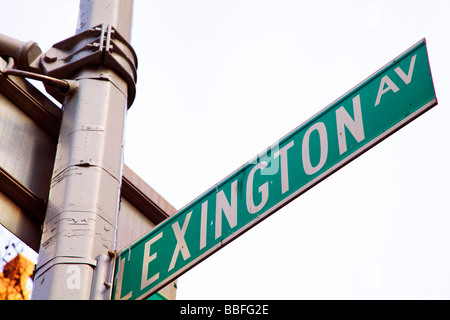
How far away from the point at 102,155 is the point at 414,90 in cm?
175

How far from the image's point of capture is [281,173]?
3889 millimetres

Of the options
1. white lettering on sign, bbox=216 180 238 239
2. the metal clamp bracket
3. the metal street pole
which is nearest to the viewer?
white lettering on sign, bbox=216 180 238 239

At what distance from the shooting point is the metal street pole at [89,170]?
13.0 feet

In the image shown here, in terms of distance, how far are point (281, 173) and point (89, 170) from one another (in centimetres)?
110

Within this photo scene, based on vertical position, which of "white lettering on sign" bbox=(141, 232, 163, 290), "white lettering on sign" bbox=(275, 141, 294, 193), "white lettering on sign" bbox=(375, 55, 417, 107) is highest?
"white lettering on sign" bbox=(375, 55, 417, 107)

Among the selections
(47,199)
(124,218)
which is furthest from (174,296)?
(47,199)

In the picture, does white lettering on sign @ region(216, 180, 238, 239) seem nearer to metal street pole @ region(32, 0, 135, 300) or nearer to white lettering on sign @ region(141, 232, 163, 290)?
white lettering on sign @ region(141, 232, 163, 290)

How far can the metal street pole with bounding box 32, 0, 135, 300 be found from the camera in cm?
397

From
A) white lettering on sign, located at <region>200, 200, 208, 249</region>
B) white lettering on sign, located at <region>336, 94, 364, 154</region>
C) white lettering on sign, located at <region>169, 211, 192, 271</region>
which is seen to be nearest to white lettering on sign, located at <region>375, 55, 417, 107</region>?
white lettering on sign, located at <region>336, 94, 364, 154</region>

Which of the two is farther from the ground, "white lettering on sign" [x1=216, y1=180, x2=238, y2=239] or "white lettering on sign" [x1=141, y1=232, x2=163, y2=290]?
"white lettering on sign" [x1=216, y1=180, x2=238, y2=239]

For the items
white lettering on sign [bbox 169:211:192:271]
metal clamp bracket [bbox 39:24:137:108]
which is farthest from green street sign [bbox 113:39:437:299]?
metal clamp bracket [bbox 39:24:137:108]

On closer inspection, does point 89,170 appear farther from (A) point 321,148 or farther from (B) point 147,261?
(A) point 321,148

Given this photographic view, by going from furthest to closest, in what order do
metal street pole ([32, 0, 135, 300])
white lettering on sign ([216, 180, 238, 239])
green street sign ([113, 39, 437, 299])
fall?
metal street pole ([32, 0, 135, 300]) → white lettering on sign ([216, 180, 238, 239]) → green street sign ([113, 39, 437, 299])

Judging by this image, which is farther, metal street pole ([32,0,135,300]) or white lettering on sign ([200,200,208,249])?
metal street pole ([32,0,135,300])
